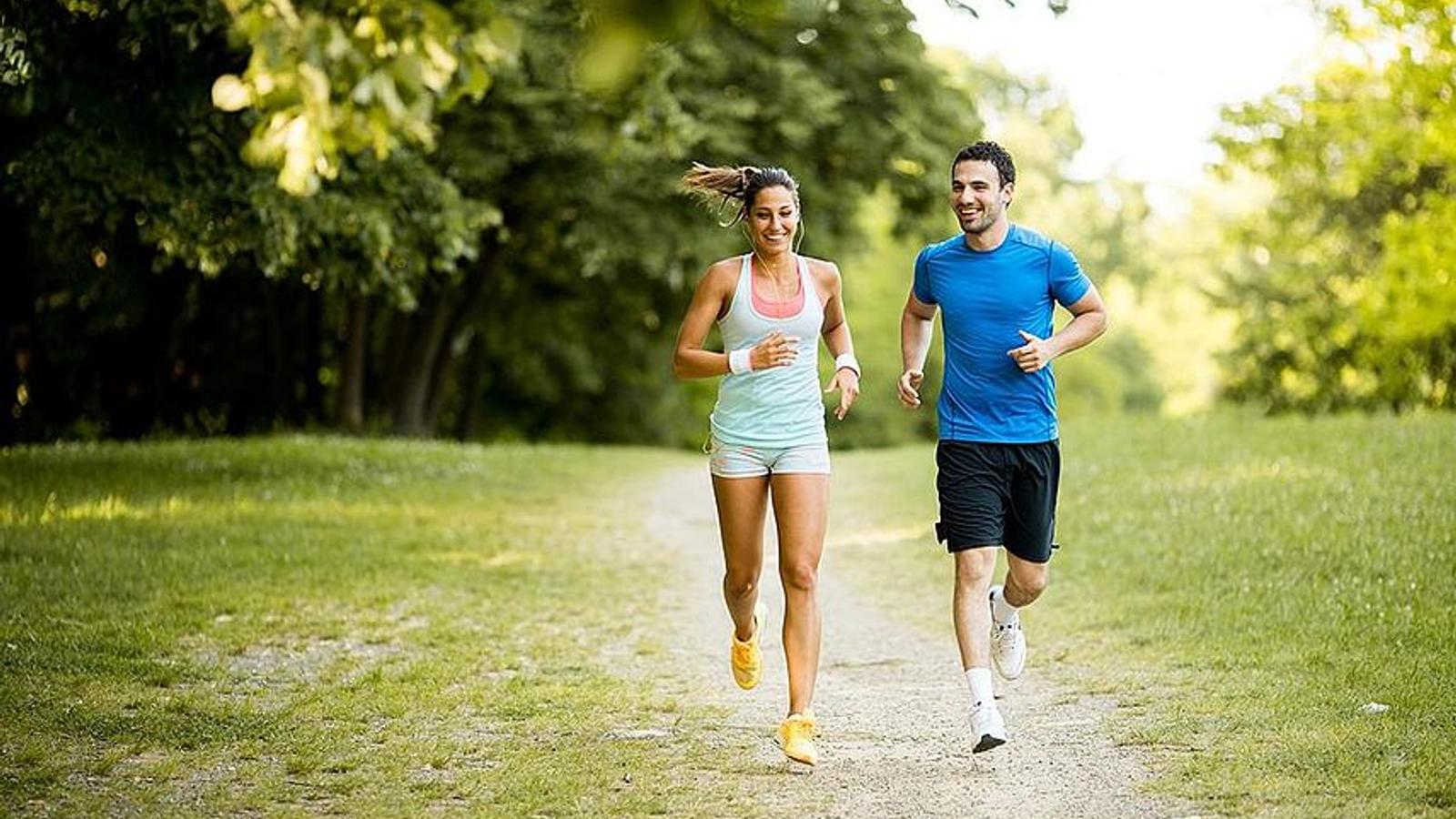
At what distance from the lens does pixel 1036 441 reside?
7480mm

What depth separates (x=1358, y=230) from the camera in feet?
135

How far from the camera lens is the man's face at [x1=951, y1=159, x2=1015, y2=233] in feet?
24.0

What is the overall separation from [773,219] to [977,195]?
0.83m

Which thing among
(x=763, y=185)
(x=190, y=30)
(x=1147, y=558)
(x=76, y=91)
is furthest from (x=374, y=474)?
(x=763, y=185)

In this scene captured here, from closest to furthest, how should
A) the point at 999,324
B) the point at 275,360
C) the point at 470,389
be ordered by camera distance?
the point at 999,324 → the point at 275,360 → the point at 470,389

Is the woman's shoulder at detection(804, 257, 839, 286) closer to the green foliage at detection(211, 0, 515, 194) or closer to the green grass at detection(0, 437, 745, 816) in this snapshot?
the green grass at detection(0, 437, 745, 816)

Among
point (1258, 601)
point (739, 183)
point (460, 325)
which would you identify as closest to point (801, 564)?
point (739, 183)

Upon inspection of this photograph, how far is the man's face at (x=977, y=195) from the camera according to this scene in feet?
24.0

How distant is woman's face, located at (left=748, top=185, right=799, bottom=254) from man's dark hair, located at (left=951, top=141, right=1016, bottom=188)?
27.6 inches

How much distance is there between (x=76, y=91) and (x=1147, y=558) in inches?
382

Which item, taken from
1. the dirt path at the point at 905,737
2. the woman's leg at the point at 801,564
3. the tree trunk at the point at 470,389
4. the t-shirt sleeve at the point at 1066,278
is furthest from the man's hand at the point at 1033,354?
the tree trunk at the point at 470,389

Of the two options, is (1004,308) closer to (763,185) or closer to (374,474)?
(763,185)

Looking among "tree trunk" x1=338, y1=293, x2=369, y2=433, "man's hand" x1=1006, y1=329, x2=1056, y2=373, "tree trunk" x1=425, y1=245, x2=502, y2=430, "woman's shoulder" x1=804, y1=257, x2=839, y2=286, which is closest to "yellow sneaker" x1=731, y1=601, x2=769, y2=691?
"woman's shoulder" x1=804, y1=257, x2=839, y2=286

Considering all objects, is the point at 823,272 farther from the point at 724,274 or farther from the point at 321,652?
the point at 321,652
